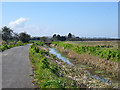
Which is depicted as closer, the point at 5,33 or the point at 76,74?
the point at 76,74

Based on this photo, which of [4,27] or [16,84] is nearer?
[16,84]

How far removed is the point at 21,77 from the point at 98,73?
674 cm

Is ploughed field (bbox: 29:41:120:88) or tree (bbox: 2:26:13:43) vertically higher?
tree (bbox: 2:26:13:43)

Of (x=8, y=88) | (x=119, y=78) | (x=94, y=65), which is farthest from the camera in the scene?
(x=94, y=65)

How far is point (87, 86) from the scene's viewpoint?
8344mm

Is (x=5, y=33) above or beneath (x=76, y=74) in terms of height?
above

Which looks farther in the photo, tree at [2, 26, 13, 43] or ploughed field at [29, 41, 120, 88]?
tree at [2, 26, 13, 43]

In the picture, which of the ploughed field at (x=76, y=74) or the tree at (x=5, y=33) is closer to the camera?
the ploughed field at (x=76, y=74)

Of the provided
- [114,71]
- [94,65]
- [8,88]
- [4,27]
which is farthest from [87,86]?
[4,27]

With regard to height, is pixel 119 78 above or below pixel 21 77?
below

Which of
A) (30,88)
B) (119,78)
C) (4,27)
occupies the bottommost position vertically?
(119,78)

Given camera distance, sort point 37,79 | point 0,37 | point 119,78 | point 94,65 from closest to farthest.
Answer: point 37,79, point 119,78, point 94,65, point 0,37

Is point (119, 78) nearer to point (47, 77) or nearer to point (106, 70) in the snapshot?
point (106, 70)

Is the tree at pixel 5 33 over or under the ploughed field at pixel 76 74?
over
